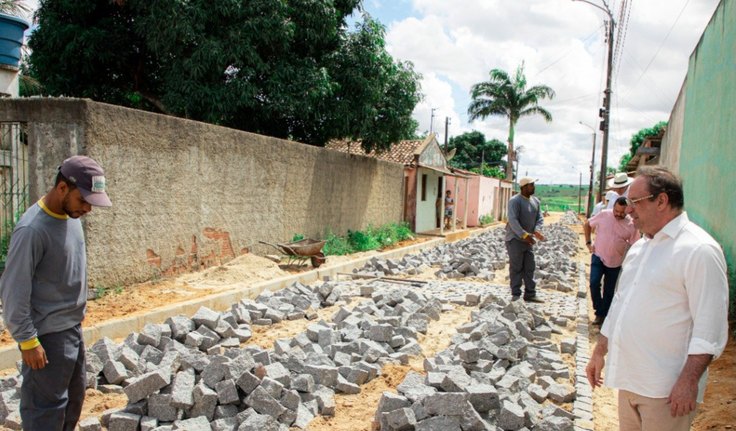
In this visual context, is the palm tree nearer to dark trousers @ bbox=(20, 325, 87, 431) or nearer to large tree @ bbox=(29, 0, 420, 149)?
large tree @ bbox=(29, 0, 420, 149)

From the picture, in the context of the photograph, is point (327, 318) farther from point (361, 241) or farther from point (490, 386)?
point (361, 241)

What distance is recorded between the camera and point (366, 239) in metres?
15.8

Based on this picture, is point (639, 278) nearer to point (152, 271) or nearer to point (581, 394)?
point (581, 394)

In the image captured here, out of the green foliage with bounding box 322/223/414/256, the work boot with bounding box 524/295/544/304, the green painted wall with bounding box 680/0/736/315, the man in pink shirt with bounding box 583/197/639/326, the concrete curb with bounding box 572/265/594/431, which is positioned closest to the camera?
the concrete curb with bounding box 572/265/594/431

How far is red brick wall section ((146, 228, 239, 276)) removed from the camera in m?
8.54

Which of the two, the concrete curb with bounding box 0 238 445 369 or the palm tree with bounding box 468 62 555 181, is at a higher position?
the palm tree with bounding box 468 62 555 181

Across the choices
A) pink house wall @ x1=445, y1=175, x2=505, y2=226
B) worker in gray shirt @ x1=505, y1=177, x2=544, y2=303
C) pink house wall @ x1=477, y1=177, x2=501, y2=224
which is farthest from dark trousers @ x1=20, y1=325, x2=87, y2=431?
pink house wall @ x1=477, y1=177, x2=501, y2=224

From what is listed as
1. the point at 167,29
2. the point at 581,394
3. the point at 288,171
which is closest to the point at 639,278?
the point at 581,394

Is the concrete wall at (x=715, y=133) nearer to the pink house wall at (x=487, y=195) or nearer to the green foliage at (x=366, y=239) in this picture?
the green foliage at (x=366, y=239)

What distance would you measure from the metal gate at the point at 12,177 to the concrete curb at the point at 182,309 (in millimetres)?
1889

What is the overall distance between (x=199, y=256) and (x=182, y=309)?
93.8 inches

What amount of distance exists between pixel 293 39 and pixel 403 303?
940cm

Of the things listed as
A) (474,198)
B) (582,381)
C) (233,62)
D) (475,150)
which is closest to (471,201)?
(474,198)

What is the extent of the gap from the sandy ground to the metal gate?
1487 millimetres
